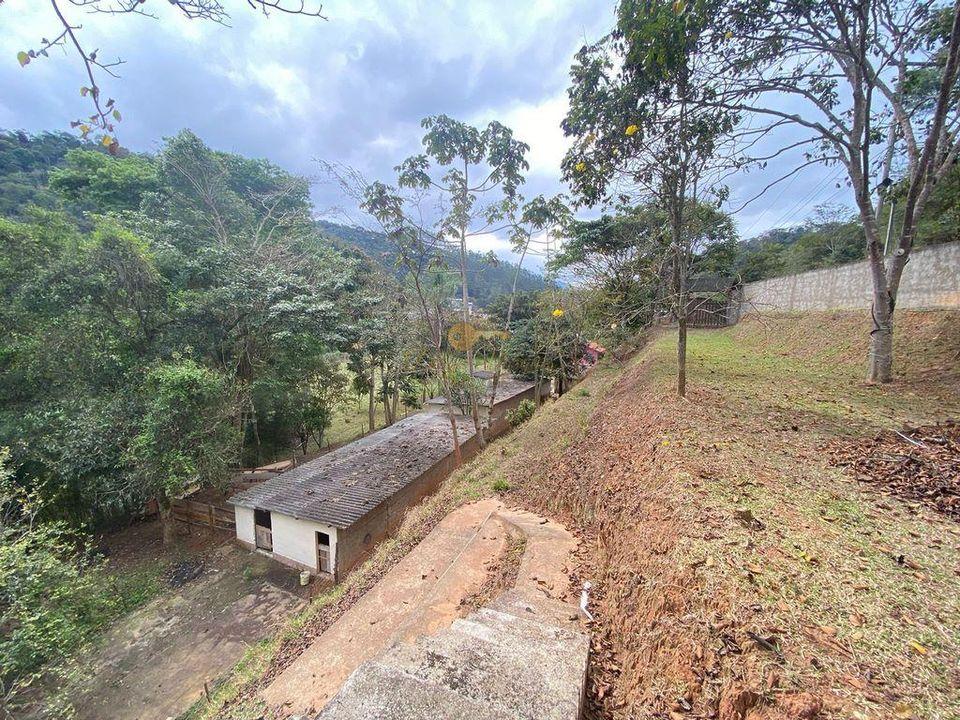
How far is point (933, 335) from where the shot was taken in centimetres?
778

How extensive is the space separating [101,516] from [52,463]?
12.5 feet

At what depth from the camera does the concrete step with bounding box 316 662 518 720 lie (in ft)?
4.79

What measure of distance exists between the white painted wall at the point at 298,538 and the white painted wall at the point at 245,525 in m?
0.98

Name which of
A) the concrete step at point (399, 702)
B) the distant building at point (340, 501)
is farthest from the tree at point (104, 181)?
the concrete step at point (399, 702)

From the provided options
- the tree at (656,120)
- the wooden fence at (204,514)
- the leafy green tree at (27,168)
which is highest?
the leafy green tree at (27,168)

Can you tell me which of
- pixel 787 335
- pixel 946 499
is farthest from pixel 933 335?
pixel 946 499

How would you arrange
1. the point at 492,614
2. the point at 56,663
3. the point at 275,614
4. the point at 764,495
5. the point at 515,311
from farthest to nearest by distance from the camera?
the point at 515,311, the point at 275,614, the point at 56,663, the point at 764,495, the point at 492,614

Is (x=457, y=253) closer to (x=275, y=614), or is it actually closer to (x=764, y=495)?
(x=764, y=495)

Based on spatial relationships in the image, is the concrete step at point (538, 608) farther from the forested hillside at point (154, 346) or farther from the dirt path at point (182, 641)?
the forested hillside at point (154, 346)

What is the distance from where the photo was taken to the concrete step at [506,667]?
158cm

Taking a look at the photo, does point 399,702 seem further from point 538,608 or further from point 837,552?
point 837,552

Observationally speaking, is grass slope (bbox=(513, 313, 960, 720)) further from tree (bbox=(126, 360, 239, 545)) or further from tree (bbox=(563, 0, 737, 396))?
tree (bbox=(126, 360, 239, 545))

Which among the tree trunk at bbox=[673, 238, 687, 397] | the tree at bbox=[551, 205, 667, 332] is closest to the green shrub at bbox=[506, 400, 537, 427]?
the tree at bbox=[551, 205, 667, 332]

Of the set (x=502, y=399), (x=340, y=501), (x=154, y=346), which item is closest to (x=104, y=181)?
(x=154, y=346)
